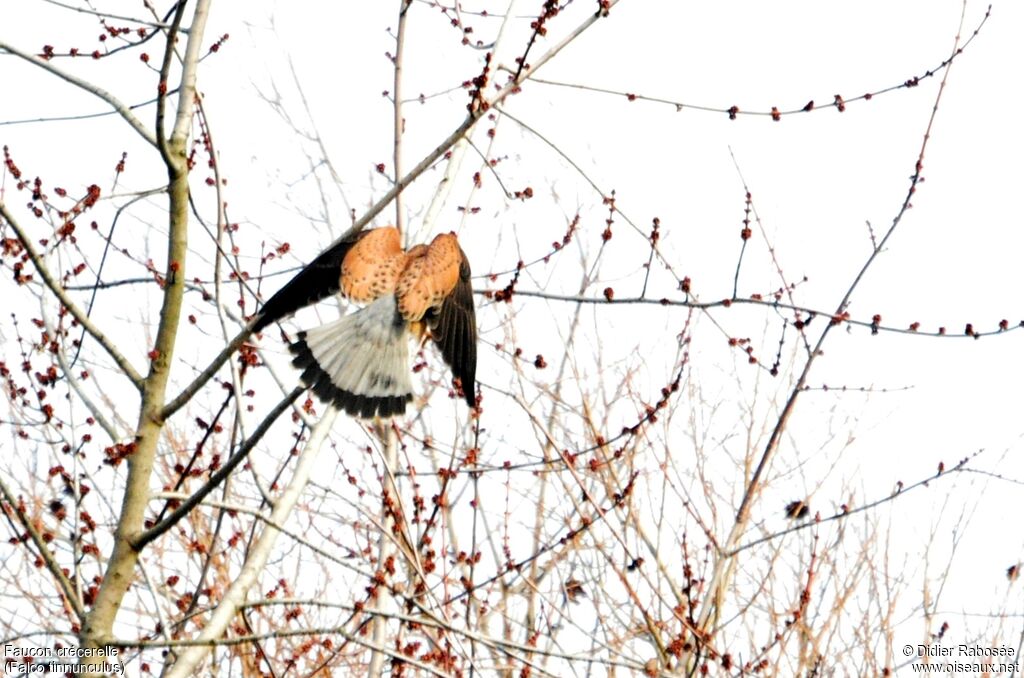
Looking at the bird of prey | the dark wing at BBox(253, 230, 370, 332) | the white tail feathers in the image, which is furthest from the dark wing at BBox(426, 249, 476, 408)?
the dark wing at BBox(253, 230, 370, 332)

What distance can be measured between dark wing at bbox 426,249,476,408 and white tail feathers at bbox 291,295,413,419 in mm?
149

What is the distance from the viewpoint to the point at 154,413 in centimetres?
392

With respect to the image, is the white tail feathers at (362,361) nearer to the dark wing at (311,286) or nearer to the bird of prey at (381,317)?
the bird of prey at (381,317)

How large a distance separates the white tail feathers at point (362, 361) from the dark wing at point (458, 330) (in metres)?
0.15

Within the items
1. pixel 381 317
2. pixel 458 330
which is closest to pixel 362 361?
pixel 381 317

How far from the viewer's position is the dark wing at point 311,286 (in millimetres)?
4527

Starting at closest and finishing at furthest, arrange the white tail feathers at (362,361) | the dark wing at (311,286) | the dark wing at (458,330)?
the dark wing at (311,286)
the white tail feathers at (362,361)
the dark wing at (458,330)

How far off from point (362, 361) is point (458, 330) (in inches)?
16.2

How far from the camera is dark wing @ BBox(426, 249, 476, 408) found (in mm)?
4840

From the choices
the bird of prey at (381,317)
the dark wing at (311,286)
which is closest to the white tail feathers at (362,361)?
the bird of prey at (381,317)

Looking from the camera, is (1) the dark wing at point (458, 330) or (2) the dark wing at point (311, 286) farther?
(1) the dark wing at point (458, 330)

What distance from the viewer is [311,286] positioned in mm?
4887

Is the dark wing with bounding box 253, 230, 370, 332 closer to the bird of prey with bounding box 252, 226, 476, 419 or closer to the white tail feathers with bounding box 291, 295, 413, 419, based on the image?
the bird of prey with bounding box 252, 226, 476, 419

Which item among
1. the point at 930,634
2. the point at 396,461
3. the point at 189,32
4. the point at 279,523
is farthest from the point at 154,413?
the point at 930,634
